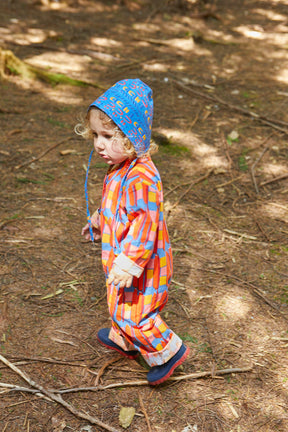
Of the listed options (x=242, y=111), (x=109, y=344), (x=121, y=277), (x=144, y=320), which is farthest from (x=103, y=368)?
(x=242, y=111)

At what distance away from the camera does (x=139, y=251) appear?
7.22 ft

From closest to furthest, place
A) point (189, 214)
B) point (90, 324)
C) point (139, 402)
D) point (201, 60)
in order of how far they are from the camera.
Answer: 1. point (139, 402)
2. point (90, 324)
3. point (189, 214)
4. point (201, 60)

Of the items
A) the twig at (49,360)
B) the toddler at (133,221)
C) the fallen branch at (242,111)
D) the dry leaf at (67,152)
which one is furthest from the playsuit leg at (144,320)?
the fallen branch at (242,111)

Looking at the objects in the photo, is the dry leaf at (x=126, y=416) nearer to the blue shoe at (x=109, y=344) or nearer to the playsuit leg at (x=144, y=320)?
the playsuit leg at (x=144, y=320)

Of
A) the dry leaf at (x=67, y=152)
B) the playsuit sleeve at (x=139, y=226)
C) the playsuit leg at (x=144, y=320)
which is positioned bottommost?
the dry leaf at (x=67, y=152)

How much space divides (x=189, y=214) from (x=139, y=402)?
208cm

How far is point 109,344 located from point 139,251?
1031 millimetres

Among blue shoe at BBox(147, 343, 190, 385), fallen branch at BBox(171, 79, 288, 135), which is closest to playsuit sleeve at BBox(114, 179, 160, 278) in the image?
blue shoe at BBox(147, 343, 190, 385)

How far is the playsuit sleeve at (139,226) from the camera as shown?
2.19 metres

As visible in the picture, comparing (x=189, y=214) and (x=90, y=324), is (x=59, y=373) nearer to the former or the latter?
(x=90, y=324)

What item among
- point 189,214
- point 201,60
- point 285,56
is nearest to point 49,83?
point 201,60

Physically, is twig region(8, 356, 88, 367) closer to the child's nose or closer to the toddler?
the toddler

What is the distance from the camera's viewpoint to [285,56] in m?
8.24

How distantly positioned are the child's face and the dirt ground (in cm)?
137
